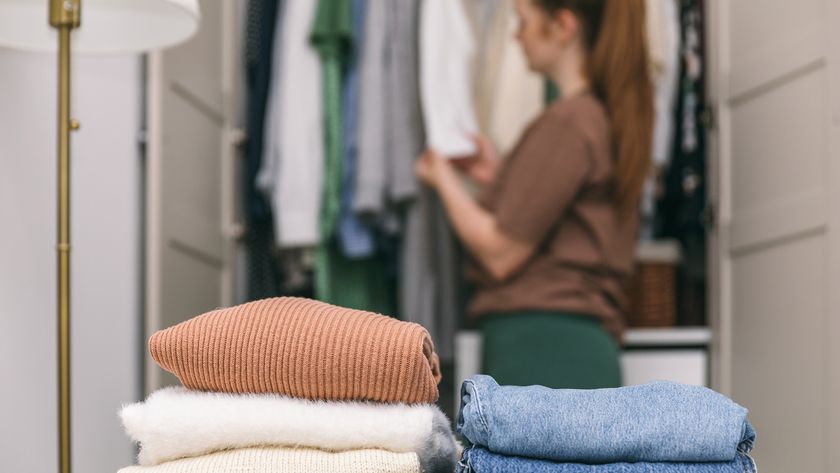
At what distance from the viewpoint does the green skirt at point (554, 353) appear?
1927 mm

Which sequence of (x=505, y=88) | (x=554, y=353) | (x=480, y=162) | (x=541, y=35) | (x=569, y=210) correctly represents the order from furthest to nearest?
(x=505, y=88) → (x=480, y=162) → (x=541, y=35) → (x=569, y=210) → (x=554, y=353)

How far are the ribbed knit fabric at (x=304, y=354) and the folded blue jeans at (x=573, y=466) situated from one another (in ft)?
0.27

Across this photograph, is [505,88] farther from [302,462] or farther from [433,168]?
[302,462]

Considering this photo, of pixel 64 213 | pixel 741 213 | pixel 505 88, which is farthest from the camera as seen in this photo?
pixel 505 88

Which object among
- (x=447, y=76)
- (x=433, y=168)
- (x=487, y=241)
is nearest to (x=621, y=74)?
(x=487, y=241)

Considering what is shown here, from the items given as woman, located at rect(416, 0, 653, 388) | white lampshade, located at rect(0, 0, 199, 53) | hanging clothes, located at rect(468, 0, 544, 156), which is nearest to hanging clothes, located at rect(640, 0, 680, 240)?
hanging clothes, located at rect(468, 0, 544, 156)

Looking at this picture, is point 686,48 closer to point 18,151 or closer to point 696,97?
point 696,97

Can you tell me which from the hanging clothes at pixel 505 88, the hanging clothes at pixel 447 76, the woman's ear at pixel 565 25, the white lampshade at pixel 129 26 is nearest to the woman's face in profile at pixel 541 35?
the woman's ear at pixel 565 25

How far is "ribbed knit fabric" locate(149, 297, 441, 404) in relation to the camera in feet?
3.09

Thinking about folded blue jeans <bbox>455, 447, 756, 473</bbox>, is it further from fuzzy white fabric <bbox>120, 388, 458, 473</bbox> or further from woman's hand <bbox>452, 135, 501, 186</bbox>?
woman's hand <bbox>452, 135, 501, 186</bbox>

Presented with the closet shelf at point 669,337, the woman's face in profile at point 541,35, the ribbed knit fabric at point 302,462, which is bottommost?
the closet shelf at point 669,337

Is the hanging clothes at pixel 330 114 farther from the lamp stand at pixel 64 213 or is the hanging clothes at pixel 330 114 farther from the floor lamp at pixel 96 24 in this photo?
the lamp stand at pixel 64 213

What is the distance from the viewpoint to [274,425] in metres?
0.95

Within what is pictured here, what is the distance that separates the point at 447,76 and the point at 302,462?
1.92m
